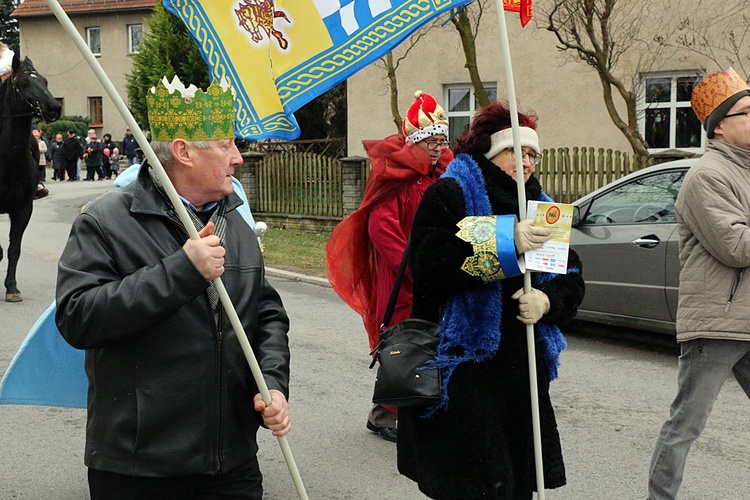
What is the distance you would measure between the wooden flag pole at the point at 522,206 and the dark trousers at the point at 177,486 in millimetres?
1005

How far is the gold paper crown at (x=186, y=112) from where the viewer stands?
265 cm

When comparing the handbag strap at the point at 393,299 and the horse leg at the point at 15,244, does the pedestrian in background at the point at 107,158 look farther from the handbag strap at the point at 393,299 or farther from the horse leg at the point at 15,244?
the handbag strap at the point at 393,299

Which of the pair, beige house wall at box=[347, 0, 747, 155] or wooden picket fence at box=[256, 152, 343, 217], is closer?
beige house wall at box=[347, 0, 747, 155]

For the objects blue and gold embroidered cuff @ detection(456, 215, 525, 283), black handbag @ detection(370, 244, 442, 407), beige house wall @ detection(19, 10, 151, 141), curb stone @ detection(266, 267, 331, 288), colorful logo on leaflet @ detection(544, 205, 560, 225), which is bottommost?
curb stone @ detection(266, 267, 331, 288)

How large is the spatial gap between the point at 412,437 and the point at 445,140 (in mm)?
2264

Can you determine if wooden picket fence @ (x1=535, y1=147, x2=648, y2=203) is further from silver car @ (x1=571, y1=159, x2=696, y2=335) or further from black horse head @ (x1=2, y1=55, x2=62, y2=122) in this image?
black horse head @ (x1=2, y1=55, x2=62, y2=122)

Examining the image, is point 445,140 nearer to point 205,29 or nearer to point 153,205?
point 205,29

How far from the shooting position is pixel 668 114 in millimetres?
18266

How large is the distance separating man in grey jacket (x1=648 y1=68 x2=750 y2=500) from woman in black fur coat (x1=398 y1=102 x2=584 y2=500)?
2.45ft

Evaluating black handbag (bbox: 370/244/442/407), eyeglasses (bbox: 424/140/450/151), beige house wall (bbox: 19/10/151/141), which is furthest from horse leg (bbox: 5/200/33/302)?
beige house wall (bbox: 19/10/151/141)

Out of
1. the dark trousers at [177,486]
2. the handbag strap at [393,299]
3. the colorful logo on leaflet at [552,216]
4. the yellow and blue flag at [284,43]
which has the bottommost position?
the dark trousers at [177,486]

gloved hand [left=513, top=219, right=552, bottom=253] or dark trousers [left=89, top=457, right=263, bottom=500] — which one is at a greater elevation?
gloved hand [left=513, top=219, right=552, bottom=253]

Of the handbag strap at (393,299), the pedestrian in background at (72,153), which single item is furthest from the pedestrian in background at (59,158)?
the handbag strap at (393,299)

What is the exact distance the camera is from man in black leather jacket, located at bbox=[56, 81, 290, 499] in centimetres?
258
